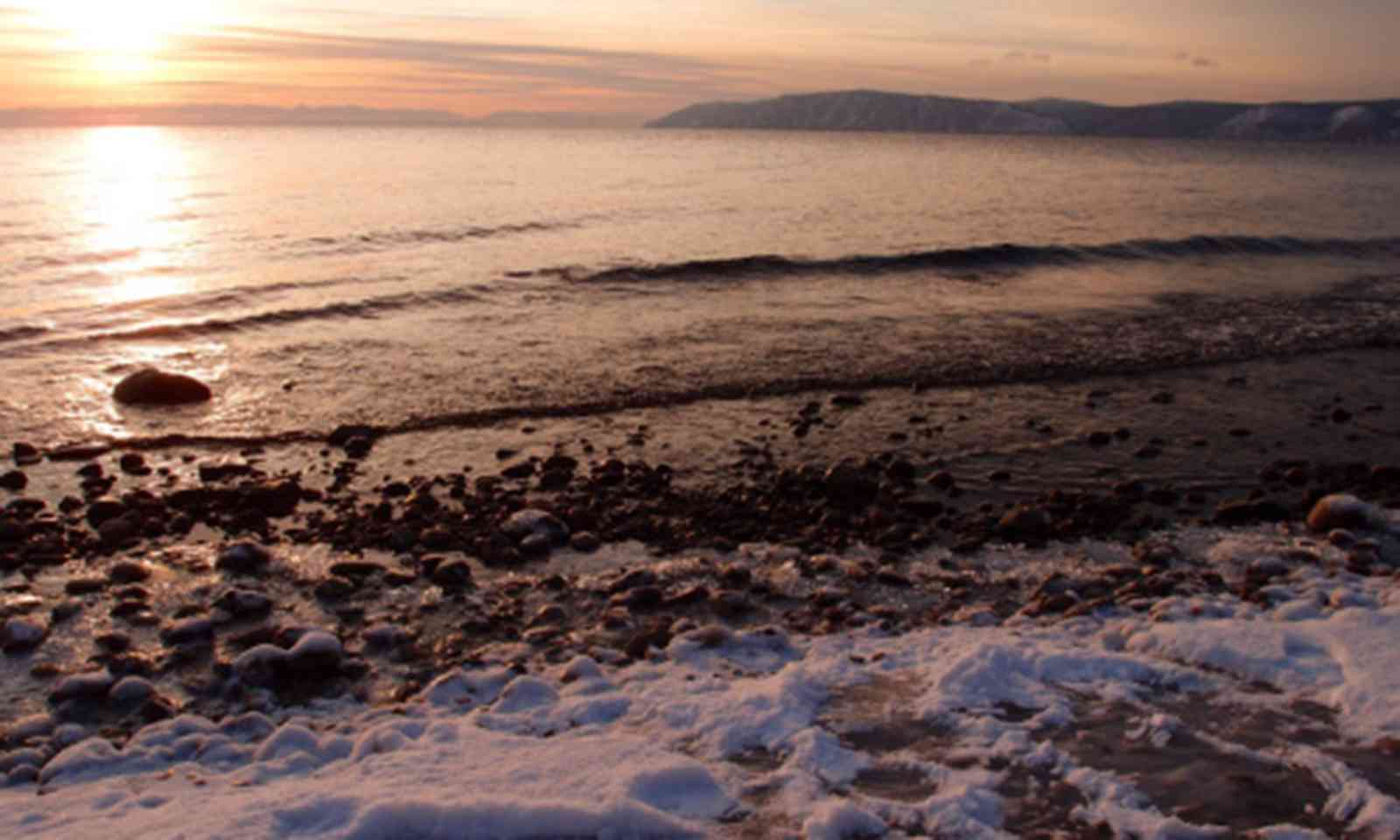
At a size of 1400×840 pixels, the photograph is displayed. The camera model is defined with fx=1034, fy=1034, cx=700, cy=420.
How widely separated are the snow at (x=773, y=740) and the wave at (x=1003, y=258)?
62.3ft

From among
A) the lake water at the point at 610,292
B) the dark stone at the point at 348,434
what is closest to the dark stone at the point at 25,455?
the lake water at the point at 610,292

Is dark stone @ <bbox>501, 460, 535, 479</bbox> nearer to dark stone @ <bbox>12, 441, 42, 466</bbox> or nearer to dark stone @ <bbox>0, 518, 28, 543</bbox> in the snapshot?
dark stone @ <bbox>0, 518, 28, 543</bbox>

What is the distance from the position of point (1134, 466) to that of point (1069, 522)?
2478 millimetres

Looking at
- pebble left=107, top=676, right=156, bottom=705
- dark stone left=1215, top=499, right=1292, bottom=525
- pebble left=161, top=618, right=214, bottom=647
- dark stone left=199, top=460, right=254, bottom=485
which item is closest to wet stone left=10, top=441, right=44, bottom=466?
dark stone left=199, top=460, right=254, bottom=485

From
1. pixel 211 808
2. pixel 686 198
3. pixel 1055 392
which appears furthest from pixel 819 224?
pixel 211 808

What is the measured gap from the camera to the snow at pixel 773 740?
510 centimetres

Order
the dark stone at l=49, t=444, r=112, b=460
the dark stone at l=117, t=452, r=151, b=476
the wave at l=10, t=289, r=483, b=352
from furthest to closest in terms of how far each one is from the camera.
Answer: the wave at l=10, t=289, r=483, b=352, the dark stone at l=49, t=444, r=112, b=460, the dark stone at l=117, t=452, r=151, b=476

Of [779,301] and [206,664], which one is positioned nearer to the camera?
[206,664]

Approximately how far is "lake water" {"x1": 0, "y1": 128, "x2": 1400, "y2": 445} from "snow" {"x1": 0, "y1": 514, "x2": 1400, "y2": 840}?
749 cm

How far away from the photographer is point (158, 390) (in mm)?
14367

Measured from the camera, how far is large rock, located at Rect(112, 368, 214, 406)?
46.8 ft

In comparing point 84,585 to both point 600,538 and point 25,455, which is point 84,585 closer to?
point 600,538

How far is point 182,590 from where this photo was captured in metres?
8.40

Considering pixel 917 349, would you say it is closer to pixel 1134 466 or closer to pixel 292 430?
pixel 1134 466
